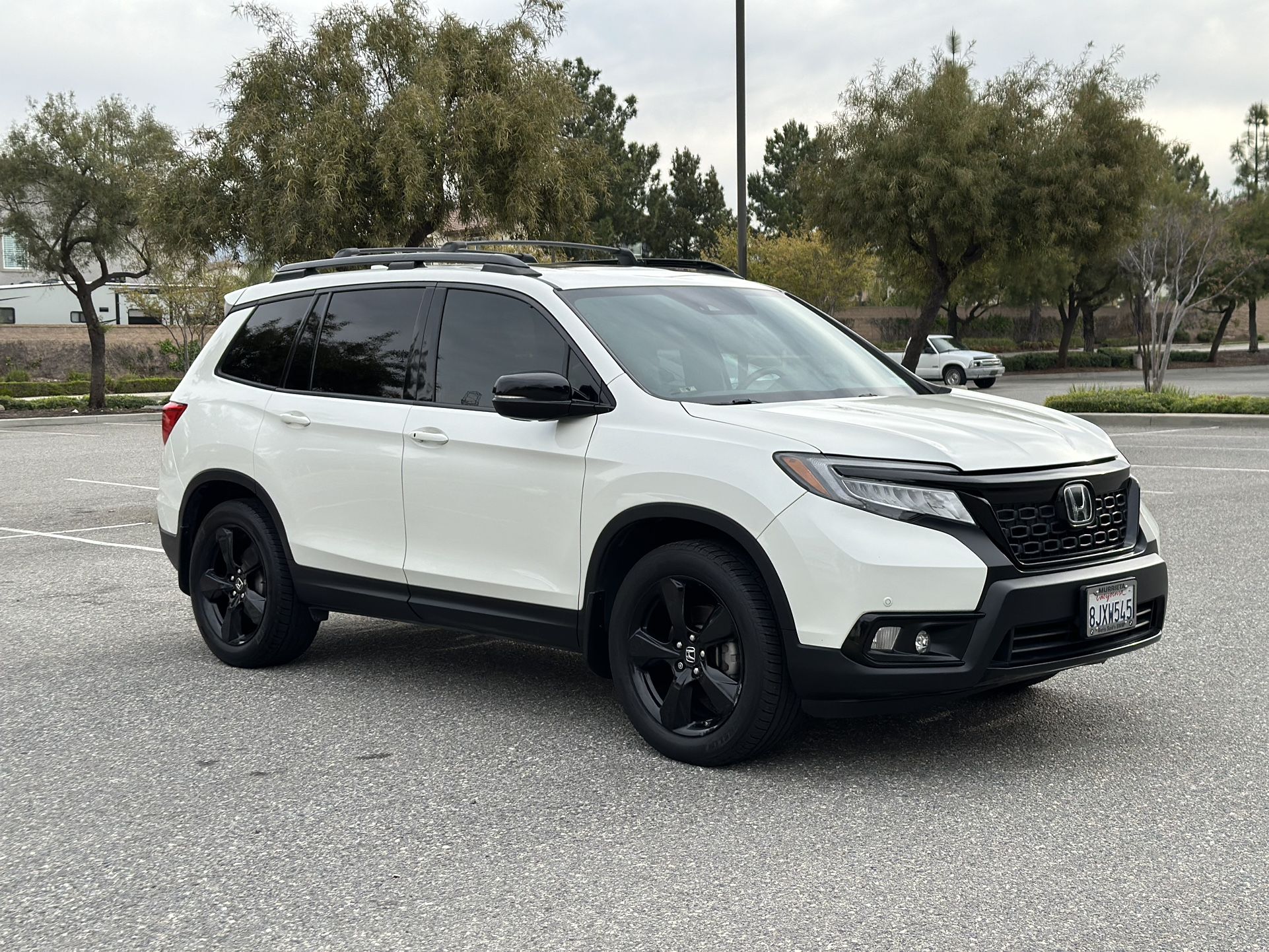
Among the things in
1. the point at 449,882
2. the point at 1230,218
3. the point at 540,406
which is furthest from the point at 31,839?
the point at 1230,218

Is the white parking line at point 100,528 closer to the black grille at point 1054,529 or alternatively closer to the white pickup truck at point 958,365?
the black grille at point 1054,529

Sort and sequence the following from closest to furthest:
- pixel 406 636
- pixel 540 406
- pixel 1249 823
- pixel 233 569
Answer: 1. pixel 1249 823
2. pixel 540 406
3. pixel 233 569
4. pixel 406 636

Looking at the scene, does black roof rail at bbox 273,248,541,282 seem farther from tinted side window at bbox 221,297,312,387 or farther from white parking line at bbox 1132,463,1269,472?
white parking line at bbox 1132,463,1269,472

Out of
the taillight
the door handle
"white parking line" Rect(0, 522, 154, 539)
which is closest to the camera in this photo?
the door handle

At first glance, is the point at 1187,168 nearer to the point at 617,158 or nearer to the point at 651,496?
the point at 617,158

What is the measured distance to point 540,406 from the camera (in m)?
5.32

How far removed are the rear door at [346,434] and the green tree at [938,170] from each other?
26.2 meters

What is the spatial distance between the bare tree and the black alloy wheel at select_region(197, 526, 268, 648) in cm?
2472

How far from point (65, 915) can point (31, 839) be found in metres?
0.74

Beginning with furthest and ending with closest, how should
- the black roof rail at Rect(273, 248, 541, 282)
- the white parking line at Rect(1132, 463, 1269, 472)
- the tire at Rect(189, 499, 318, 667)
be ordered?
1. the white parking line at Rect(1132, 463, 1269, 472)
2. the tire at Rect(189, 499, 318, 667)
3. the black roof rail at Rect(273, 248, 541, 282)

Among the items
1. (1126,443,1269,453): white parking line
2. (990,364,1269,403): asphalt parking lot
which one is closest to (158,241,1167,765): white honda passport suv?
(1126,443,1269,453): white parking line

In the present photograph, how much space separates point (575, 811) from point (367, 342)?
2699 mm

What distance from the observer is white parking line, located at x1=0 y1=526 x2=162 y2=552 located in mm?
11328

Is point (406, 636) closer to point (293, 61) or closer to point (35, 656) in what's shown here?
point (35, 656)
